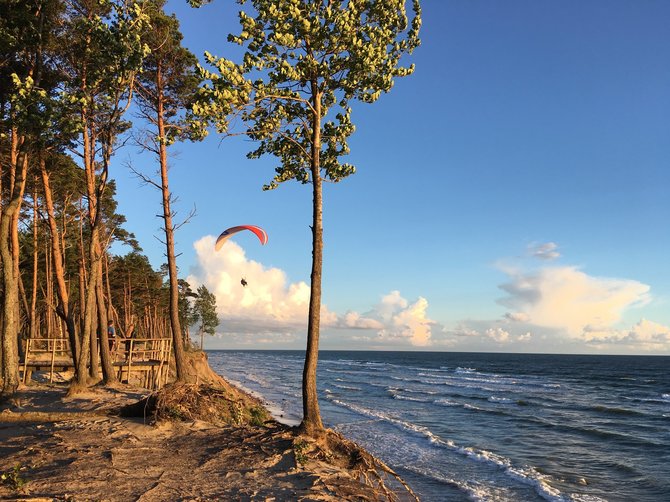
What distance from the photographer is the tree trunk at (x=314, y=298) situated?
10.5 m

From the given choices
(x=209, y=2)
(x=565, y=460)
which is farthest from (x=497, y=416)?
(x=209, y=2)

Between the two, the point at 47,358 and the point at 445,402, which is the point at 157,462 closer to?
the point at 47,358

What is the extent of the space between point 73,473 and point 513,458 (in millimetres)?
17468

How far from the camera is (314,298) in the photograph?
1104cm

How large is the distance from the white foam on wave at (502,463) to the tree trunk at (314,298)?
29.6ft

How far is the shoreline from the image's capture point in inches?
291

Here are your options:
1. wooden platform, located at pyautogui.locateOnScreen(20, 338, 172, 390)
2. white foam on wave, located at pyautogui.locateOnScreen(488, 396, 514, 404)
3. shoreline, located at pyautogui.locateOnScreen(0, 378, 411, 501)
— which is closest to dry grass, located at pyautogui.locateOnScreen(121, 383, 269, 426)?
shoreline, located at pyautogui.locateOnScreen(0, 378, 411, 501)

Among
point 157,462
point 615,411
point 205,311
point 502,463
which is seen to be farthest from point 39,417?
point 205,311

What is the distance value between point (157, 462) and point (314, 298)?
14.4 feet

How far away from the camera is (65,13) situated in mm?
16031

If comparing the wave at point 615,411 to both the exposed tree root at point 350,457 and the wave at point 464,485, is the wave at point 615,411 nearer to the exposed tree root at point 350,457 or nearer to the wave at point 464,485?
the wave at point 464,485

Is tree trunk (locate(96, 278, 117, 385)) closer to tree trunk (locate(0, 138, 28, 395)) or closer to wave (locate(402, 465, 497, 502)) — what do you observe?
tree trunk (locate(0, 138, 28, 395))

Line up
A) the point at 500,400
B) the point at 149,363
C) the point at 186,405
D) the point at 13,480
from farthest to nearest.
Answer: the point at 500,400 < the point at 149,363 < the point at 186,405 < the point at 13,480

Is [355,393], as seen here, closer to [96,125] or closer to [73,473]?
[96,125]
